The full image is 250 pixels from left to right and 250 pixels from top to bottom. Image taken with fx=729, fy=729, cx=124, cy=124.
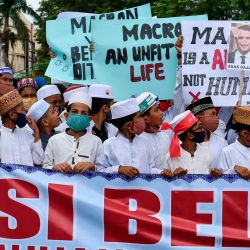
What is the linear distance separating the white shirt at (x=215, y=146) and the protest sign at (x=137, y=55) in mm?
1302

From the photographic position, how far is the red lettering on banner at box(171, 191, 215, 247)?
5.52 m

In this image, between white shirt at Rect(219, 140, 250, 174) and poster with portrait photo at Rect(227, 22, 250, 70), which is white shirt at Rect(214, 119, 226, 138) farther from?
white shirt at Rect(219, 140, 250, 174)

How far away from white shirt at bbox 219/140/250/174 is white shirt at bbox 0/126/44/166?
5.03 feet

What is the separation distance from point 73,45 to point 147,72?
3.43 feet

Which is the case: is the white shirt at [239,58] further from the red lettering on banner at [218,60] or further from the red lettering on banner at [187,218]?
the red lettering on banner at [187,218]

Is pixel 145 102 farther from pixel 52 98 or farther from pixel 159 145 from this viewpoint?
pixel 52 98

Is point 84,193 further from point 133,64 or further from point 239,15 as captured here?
point 239,15

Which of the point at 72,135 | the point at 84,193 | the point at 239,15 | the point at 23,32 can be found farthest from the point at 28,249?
the point at 23,32

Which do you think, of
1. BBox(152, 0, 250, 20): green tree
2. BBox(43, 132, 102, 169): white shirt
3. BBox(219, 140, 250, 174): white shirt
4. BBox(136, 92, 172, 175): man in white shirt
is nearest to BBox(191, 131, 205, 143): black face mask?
BBox(219, 140, 250, 174): white shirt

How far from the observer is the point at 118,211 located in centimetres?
558

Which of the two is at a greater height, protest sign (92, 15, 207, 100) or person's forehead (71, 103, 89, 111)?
protest sign (92, 15, 207, 100)

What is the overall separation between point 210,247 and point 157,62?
2868mm

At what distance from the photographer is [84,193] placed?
18.4 feet

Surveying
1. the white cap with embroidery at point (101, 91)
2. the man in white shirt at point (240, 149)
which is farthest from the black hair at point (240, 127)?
the white cap with embroidery at point (101, 91)
